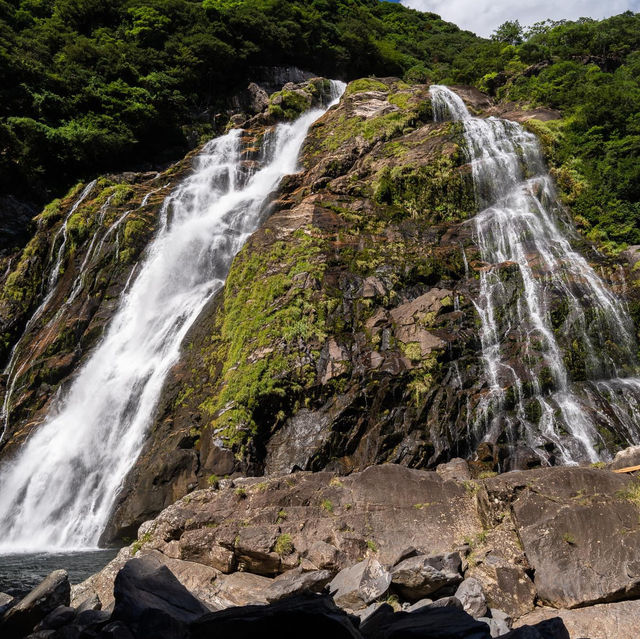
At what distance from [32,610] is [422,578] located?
4.16 metres

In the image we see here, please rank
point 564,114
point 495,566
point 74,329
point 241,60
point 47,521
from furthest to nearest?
point 241,60
point 564,114
point 74,329
point 47,521
point 495,566

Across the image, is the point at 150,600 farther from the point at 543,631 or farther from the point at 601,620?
the point at 601,620

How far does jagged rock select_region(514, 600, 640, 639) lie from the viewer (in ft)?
13.6

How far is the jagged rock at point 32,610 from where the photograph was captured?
4.73 m

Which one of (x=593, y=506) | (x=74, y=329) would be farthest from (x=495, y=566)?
(x=74, y=329)

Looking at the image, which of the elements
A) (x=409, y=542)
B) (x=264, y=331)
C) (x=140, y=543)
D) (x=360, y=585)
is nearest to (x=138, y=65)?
(x=264, y=331)

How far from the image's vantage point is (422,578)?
5.02 metres

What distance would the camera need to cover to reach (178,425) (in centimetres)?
1238

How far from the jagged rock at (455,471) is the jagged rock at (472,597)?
220cm

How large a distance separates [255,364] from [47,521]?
22.6ft

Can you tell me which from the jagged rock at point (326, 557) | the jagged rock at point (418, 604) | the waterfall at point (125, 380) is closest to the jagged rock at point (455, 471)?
the jagged rock at point (326, 557)

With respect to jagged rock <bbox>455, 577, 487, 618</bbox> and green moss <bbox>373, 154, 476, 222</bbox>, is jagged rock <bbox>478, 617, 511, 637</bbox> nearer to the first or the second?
jagged rock <bbox>455, 577, 487, 618</bbox>

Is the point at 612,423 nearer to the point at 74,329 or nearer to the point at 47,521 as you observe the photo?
the point at 47,521

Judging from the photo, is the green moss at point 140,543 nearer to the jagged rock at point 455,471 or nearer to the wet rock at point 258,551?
the wet rock at point 258,551
